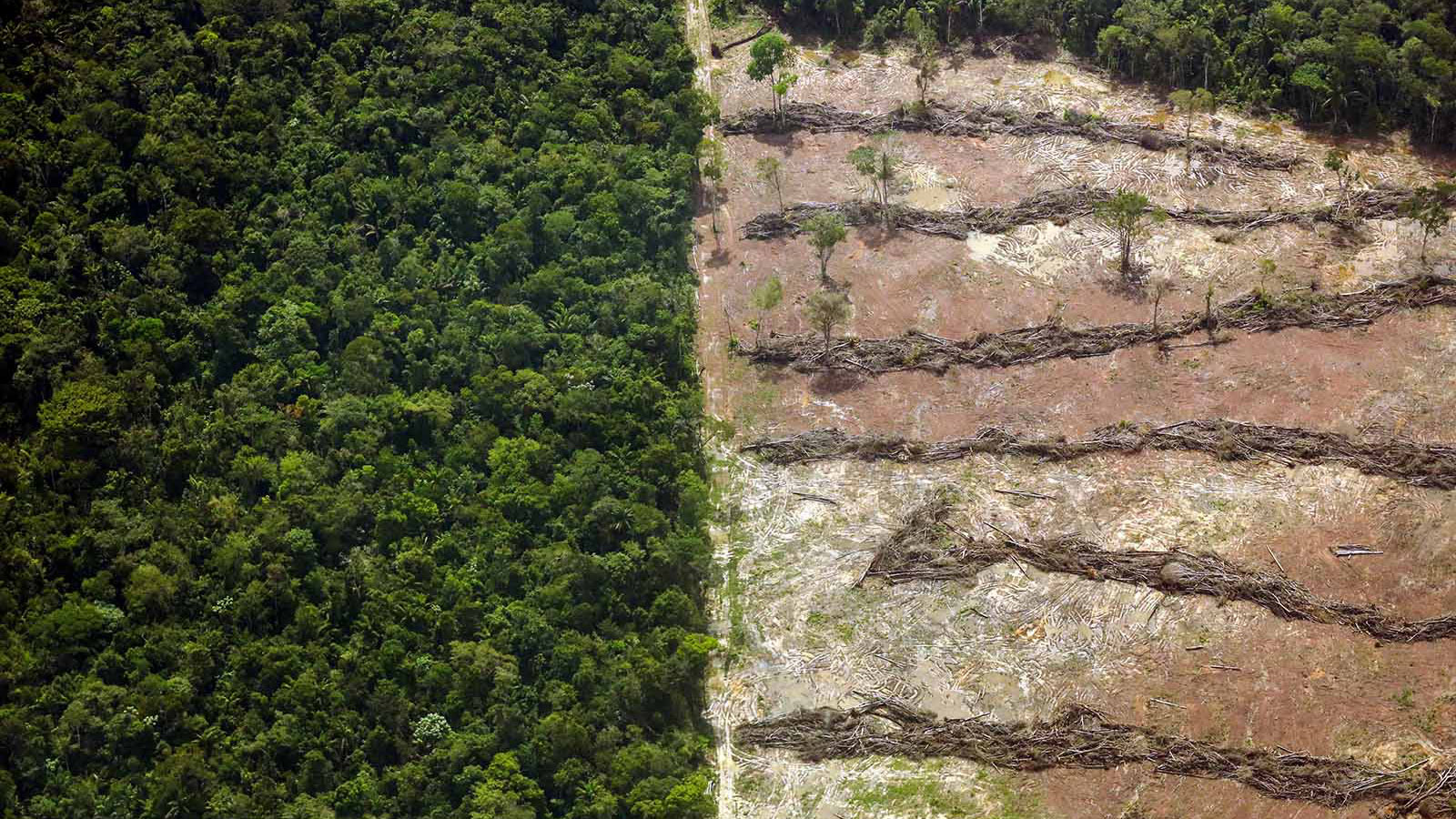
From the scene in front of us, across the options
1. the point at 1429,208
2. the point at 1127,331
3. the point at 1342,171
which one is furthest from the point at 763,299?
the point at 1429,208

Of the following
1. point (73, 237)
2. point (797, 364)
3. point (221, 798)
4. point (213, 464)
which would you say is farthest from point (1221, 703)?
point (73, 237)

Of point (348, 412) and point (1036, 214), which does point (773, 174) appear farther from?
point (348, 412)

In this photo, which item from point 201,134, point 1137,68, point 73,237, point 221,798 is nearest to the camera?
point 221,798

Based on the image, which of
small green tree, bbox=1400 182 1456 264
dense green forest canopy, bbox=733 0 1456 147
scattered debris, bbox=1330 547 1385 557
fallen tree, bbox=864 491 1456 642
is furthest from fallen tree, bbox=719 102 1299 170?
fallen tree, bbox=864 491 1456 642

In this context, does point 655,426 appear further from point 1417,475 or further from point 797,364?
point 1417,475

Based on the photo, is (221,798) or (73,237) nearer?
(221,798)

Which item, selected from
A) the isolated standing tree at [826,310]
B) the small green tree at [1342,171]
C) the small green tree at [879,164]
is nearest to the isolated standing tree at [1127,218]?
the small green tree at [1342,171]

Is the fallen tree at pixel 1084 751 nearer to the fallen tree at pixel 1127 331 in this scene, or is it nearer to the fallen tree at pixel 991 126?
the fallen tree at pixel 1127 331

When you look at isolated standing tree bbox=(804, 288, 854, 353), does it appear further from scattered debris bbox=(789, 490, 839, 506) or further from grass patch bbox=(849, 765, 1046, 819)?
grass patch bbox=(849, 765, 1046, 819)
